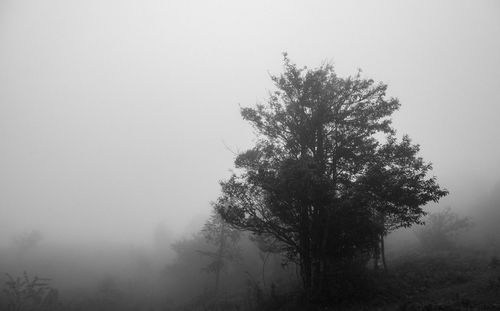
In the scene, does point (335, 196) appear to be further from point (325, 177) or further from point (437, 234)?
point (437, 234)

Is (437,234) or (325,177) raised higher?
(325,177)

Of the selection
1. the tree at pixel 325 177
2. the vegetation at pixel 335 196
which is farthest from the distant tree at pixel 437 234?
the tree at pixel 325 177

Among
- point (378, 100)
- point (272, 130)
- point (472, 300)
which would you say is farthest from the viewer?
point (272, 130)

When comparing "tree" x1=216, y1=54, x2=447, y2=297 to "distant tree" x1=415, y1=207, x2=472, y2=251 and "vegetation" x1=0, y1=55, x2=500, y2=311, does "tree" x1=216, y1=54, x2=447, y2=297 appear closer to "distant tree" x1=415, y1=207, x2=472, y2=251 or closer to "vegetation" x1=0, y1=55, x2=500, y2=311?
"vegetation" x1=0, y1=55, x2=500, y2=311

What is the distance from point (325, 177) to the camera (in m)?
12.5

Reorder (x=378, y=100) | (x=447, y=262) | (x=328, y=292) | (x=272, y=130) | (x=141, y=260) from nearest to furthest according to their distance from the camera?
(x=328, y=292)
(x=378, y=100)
(x=272, y=130)
(x=447, y=262)
(x=141, y=260)

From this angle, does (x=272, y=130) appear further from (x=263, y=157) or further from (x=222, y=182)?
(x=222, y=182)

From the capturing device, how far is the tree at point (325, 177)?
499 inches

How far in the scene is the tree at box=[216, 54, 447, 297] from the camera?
12664 millimetres

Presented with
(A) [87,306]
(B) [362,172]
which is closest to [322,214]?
(B) [362,172]

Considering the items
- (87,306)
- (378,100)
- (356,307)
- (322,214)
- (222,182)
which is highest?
(378,100)

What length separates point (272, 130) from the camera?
1573 cm

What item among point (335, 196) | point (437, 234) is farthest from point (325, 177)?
point (437, 234)

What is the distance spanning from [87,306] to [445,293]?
1490 inches
